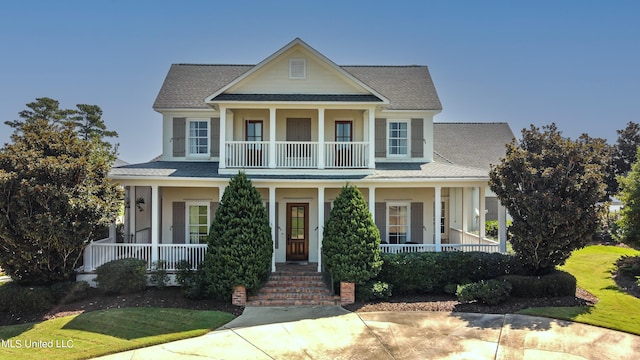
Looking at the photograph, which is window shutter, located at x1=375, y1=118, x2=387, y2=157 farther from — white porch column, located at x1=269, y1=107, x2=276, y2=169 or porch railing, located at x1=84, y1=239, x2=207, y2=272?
porch railing, located at x1=84, y1=239, x2=207, y2=272

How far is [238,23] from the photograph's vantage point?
53.4ft

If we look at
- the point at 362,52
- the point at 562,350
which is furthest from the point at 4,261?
the point at 362,52

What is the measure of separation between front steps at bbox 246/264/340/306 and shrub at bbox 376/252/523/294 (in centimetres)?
202

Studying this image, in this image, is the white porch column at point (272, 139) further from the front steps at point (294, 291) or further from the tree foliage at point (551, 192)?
the tree foliage at point (551, 192)

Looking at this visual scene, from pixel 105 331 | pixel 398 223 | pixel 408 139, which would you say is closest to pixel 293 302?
pixel 105 331

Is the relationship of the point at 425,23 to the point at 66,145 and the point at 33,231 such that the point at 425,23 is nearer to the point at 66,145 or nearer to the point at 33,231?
the point at 66,145

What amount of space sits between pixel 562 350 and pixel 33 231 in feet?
47.7

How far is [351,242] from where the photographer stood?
1295 centimetres

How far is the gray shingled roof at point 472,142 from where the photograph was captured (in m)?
26.3

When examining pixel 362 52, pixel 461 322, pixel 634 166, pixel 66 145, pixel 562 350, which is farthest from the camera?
pixel 362 52

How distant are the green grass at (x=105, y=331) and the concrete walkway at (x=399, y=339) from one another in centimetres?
45

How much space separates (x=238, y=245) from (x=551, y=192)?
9.88 meters

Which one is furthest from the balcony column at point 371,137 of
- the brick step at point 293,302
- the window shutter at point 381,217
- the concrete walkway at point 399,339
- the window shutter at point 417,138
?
the concrete walkway at point 399,339

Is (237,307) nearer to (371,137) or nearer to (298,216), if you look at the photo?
(298,216)
